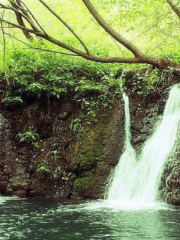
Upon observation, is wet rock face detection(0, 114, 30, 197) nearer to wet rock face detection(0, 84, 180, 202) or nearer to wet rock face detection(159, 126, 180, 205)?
wet rock face detection(0, 84, 180, 202)

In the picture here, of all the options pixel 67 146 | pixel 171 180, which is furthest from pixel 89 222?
pixel 67 146

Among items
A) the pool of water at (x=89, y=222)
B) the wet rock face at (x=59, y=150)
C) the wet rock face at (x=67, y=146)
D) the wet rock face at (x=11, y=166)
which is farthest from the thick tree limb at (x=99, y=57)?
the wet rock face at (x=11, y=166)

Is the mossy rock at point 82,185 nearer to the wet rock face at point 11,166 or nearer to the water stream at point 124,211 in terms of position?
the water stream at point 124,211

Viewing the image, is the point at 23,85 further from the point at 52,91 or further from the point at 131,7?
the point at 131,7

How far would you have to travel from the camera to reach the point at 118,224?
165 inches

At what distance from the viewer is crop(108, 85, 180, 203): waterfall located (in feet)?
20.5

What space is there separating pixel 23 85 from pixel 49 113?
118 cm

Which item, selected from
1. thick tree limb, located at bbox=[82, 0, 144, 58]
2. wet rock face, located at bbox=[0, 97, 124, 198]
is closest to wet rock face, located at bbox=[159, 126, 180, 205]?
wet rock face, located at bbox=[0, 97, 124, 198]

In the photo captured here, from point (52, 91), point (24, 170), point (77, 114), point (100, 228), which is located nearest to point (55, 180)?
point (24, 170)

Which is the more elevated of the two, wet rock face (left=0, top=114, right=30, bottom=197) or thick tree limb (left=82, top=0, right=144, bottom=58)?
thick tree limb (left=82, top=0, right=144, bottom=58)

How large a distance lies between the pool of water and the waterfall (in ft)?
1.97

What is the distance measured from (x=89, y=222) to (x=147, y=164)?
2.76m

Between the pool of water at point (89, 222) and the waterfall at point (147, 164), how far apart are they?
1.97 feet

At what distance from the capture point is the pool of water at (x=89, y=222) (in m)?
3.64
